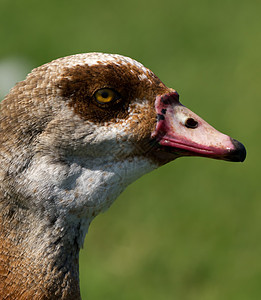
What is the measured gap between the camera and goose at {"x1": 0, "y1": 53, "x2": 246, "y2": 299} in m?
2.51

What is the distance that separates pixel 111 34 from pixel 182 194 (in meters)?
3.27

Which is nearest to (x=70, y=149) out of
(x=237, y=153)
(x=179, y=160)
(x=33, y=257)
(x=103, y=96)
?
(x=103, y=96)

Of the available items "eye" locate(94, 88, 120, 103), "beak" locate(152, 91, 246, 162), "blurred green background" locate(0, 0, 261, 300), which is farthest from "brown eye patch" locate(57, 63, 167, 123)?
"blurred green background" locate(0, 0, 261, 300)

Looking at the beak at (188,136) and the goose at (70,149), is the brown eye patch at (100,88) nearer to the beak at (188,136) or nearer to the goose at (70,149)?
the goose at (70,149)

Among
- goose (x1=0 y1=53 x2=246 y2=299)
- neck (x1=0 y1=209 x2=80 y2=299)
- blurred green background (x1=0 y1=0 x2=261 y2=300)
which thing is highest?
goose (x1=0 y1=53 x2=246 y2=299)

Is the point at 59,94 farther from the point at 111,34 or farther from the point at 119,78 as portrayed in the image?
the point at 111,34

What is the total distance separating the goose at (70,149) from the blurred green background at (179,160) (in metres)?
2.60

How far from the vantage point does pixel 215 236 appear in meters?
5.70

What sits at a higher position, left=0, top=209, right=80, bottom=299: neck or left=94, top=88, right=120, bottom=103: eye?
left=94, top=88, right=120, bottom=103: eye

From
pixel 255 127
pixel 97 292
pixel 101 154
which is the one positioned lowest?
pixel 97 292

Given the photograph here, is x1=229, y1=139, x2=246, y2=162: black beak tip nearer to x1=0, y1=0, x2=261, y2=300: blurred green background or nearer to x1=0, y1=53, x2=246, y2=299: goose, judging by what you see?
x1=0, y1=53, x2=246, y2=299: goose

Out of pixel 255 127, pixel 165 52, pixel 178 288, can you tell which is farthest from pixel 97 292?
pixel 165 52

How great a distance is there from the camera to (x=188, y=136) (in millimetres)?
2641

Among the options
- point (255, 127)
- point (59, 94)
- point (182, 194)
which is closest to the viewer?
point (59, 94)
